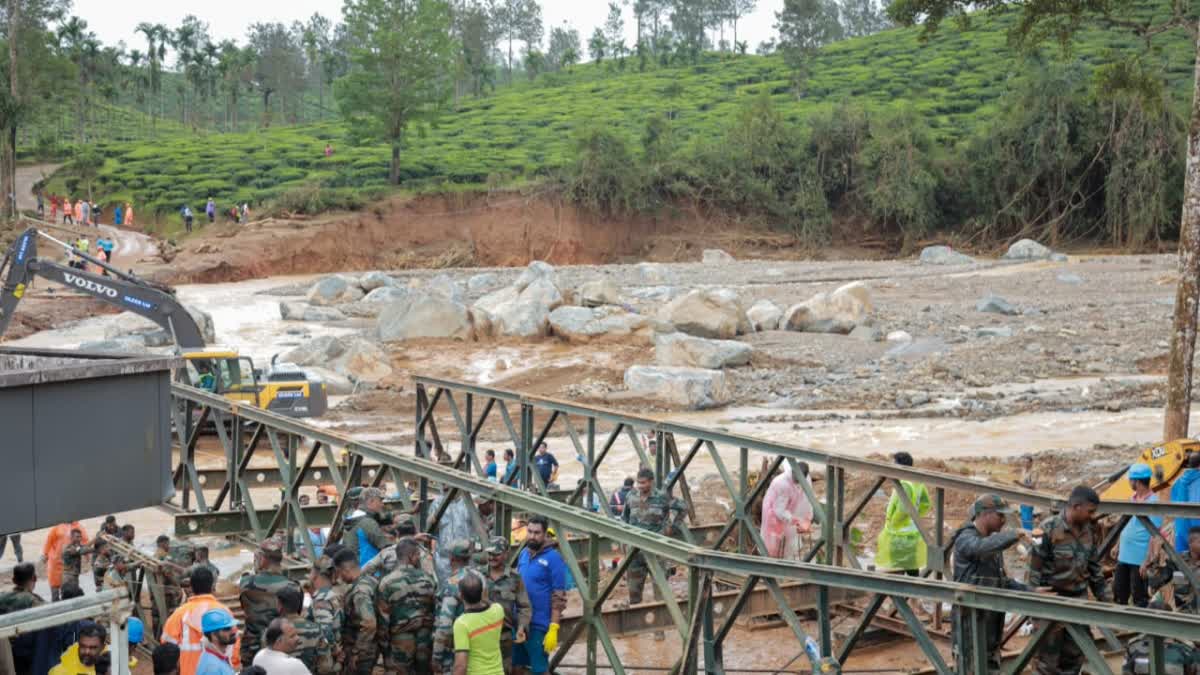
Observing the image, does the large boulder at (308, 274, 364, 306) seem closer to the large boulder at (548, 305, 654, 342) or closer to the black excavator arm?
the large boulder at (548, 305, 654, 342)

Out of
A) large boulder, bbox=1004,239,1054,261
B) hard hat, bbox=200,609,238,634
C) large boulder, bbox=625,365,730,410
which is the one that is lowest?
large boulder, bbox=625,365,730,410

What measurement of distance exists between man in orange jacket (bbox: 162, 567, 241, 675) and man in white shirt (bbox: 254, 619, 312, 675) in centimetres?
103

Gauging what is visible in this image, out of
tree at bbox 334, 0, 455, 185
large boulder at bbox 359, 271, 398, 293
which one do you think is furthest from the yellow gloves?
tree at bbox 334, 0, 455, 185

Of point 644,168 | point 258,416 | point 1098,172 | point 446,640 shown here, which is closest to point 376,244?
point 644,168

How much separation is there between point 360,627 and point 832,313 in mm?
26846

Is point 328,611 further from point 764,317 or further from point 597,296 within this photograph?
point 764,317

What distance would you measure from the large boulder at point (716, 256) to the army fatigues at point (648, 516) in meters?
43.9

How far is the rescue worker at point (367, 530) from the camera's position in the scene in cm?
892

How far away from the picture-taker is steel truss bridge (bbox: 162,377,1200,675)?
601 cm

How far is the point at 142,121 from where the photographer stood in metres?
100

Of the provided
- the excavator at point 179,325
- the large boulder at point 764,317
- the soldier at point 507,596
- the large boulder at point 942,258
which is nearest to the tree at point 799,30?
the large boulder at point 942,258

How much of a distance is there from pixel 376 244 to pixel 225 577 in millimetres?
42677

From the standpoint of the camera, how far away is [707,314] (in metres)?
31.5

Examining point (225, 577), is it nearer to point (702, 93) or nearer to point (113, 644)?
point (113, 644)
